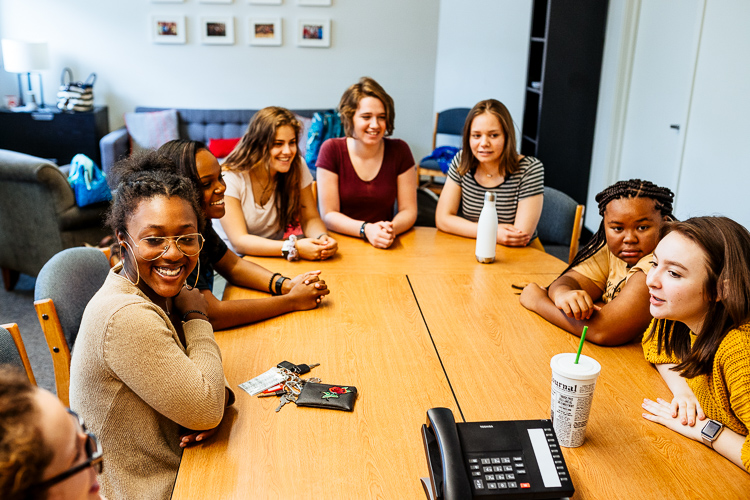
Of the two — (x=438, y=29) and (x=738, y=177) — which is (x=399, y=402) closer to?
(x=738, y=177)

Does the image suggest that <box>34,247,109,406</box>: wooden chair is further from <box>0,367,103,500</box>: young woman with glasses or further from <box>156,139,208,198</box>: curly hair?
<box>0,367,103,500</box>: young woman with glasses

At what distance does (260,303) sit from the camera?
1.78 meters

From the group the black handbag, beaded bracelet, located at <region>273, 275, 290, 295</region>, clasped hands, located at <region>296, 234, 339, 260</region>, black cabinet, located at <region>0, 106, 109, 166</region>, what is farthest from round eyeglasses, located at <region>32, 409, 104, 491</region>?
the black handbag

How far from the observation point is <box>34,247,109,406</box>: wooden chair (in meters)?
1.51

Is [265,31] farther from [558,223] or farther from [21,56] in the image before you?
[558,223]

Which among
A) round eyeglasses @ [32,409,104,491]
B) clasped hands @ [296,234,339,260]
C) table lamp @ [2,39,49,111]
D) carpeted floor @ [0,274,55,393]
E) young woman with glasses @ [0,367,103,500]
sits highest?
table lamp @ [2,39,49,111]

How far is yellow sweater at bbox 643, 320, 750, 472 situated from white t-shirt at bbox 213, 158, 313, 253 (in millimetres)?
1675

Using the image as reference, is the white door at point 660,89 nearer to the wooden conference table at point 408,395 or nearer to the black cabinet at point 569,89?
the black cabinet at point 569,89

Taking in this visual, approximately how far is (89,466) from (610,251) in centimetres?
163

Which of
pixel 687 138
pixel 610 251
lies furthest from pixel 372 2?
pixel 610 251

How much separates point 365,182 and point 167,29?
146 inches

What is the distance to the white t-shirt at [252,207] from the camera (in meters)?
2.41

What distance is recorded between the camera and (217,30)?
18.4 ft

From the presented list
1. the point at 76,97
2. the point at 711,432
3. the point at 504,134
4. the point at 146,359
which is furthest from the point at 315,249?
the point at 76,97
